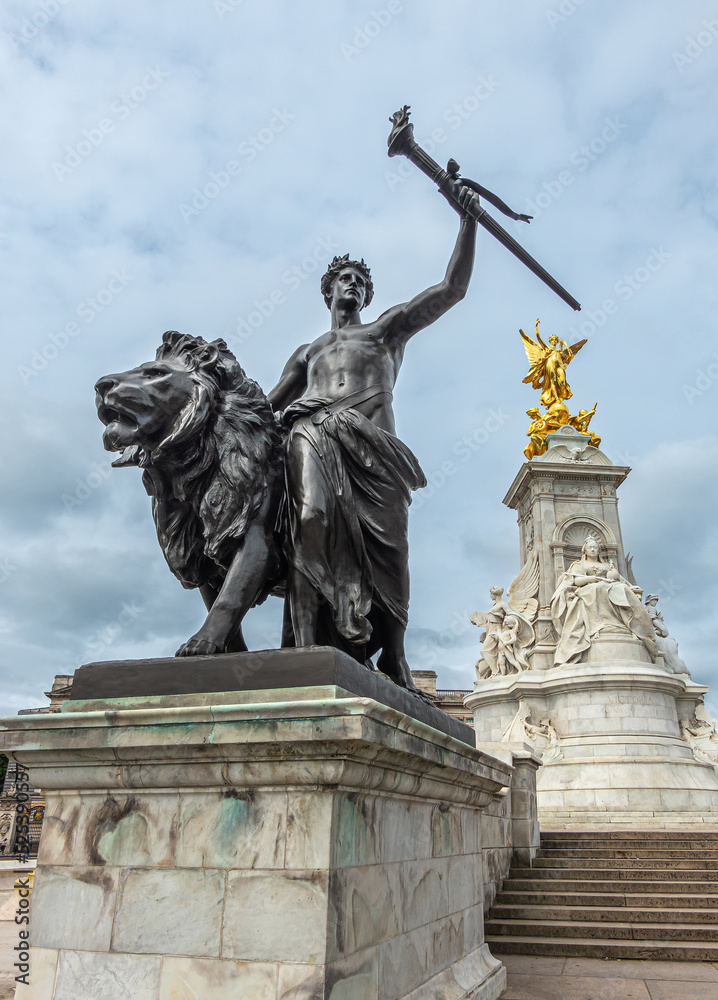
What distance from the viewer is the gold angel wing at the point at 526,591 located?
24500 mm

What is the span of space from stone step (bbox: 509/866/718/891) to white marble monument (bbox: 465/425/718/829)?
3.50 meters

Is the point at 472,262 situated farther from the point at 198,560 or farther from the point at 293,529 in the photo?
the point at 198,560

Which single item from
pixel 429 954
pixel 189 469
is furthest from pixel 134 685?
pixel 429 954

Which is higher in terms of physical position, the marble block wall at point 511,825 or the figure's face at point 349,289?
the figure's face at point 349,289

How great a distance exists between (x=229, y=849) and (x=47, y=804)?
3.22 ft

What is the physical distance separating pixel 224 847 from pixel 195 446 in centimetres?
213

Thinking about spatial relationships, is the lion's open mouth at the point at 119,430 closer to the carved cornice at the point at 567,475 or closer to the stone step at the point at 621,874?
the stone step at the point at 621,874

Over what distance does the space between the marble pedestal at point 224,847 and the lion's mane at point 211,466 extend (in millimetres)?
1080

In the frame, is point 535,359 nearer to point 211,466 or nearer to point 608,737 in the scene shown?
point 608,737

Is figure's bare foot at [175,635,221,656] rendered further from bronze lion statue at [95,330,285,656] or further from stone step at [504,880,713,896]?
stone step at [504,880,713,896]

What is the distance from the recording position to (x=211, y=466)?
436 centimetres

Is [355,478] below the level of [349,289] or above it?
below

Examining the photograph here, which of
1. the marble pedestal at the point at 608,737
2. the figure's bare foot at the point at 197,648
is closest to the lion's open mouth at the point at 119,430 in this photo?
the figure's bare foot at the point at 197,648

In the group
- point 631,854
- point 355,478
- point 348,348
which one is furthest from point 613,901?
point 348,348
